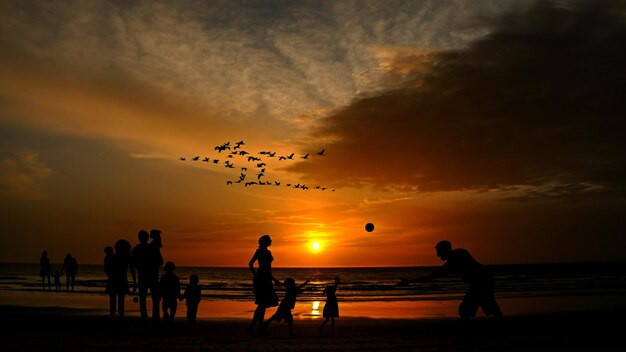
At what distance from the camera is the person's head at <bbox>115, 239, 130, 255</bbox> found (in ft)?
44.0

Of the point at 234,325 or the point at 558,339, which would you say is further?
the point at 234,325

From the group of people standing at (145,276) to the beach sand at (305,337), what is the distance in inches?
20.6

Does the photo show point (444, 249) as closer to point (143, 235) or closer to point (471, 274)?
point (471, 274)

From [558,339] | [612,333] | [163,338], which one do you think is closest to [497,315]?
[558,339]

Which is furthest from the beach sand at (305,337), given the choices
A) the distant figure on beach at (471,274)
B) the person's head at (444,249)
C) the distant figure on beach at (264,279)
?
the person's head at (444,249)

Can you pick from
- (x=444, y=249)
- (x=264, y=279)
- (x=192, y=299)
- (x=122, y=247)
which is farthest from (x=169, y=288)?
(x=444, y=249)

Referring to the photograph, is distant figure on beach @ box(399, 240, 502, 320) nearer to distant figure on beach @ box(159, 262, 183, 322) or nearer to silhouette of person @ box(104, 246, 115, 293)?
distant figure on beach @ box(159, 262, 183, 322)

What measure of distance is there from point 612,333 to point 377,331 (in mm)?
5242

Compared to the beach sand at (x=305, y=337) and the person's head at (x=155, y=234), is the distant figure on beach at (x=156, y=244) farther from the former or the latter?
the beach sand at (x=305, y=337)

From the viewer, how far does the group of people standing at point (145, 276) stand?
12.5 m

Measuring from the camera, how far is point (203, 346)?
9.45 meters

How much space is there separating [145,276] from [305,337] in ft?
14.4

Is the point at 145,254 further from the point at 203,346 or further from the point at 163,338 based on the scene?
the point at 203,346

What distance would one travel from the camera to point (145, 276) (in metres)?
12.6
